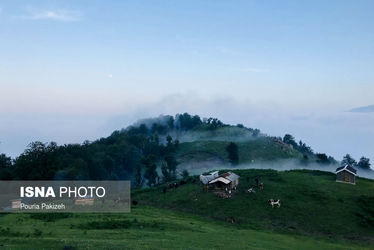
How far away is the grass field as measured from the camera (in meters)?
35.6

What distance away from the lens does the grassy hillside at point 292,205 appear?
57969 mm

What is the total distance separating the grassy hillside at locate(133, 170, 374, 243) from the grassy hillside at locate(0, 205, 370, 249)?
5.77 metres

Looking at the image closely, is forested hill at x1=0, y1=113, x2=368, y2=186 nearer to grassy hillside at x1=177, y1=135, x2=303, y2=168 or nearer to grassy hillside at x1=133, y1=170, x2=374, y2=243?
grassy hillside at x1=177, y1=135, x2=303, y2=168

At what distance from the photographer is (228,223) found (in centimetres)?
5841

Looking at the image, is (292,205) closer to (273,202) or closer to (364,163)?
(273,202)

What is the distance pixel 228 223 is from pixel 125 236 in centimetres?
2626

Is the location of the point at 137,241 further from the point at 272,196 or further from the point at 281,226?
the point at 272,196

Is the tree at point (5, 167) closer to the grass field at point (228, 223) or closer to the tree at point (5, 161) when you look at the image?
the tree at point (5, 161)

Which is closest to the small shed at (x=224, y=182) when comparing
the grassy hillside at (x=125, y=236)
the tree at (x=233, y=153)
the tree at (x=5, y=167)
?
the grassy hillside at (x=125, y=236)

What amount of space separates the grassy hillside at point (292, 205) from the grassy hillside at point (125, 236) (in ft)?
18.9

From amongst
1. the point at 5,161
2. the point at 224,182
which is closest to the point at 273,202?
the point at 224,182

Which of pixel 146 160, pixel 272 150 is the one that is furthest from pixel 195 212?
pixel 272 150

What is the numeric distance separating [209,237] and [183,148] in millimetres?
151455

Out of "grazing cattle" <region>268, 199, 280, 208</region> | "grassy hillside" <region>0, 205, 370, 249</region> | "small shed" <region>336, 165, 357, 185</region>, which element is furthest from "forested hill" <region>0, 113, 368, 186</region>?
"small shed" <region>336, 165, 357, 185</region>
